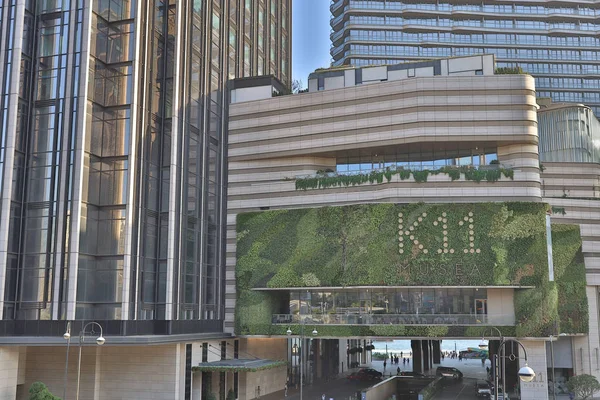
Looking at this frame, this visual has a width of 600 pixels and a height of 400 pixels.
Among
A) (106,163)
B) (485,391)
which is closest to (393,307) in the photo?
(485,391)

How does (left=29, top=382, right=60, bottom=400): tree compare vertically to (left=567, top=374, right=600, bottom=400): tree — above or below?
above

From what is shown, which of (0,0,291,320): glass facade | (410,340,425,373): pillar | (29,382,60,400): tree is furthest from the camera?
(410,340,425,373): pillar

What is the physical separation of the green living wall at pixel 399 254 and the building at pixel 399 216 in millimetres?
106

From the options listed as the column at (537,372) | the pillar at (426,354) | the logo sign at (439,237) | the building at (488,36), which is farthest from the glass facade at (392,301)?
the building at (488,36)

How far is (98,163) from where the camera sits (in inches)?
2120

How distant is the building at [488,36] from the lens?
383 feet

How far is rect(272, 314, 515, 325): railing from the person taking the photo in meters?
60.0

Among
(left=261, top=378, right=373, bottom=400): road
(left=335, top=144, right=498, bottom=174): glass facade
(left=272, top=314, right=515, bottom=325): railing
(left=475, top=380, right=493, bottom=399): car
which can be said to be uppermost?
(left=335, top=144, right=498, bottom=174): glass facade

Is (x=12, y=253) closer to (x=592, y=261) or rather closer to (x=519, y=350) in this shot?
(x=519, y=350)

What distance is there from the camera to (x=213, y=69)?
65938mm

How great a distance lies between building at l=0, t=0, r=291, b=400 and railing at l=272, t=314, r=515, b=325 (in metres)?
9.86

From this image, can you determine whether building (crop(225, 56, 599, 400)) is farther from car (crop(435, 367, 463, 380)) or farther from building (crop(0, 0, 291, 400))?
car (crop(435, 367, 463, 380))

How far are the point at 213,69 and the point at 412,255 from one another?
2620 centimetres

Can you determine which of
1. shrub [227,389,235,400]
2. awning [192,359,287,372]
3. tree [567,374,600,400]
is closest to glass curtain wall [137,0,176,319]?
awning [192,359,287,372]
